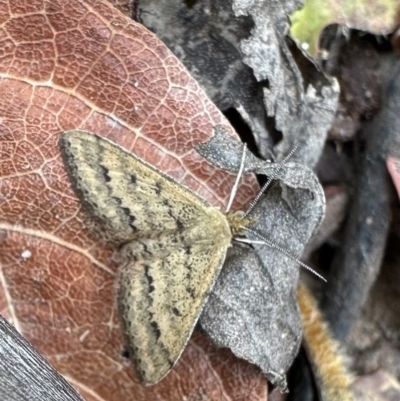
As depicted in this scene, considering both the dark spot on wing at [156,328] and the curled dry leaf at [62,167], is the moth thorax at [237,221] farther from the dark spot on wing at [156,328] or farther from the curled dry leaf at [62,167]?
the dark spot on wing at [156,328]

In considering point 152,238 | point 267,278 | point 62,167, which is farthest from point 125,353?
point 62,167

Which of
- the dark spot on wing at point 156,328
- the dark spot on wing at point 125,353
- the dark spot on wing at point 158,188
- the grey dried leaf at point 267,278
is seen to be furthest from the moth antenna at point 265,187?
the dark spot on wing at point 125,353

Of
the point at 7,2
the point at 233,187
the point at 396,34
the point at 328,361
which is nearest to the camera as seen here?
the point at 7,2

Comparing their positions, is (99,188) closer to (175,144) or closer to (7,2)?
(175,144)

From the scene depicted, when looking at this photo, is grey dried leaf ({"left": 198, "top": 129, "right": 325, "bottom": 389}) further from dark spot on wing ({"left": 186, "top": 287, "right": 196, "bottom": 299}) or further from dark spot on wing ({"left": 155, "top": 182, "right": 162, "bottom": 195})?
→ dark spot on wing ({"left": 155, "top": 182, "right": 162, "bottom": 195})

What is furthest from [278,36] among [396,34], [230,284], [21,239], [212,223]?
[21,239]

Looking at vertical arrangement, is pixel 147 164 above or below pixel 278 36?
below
